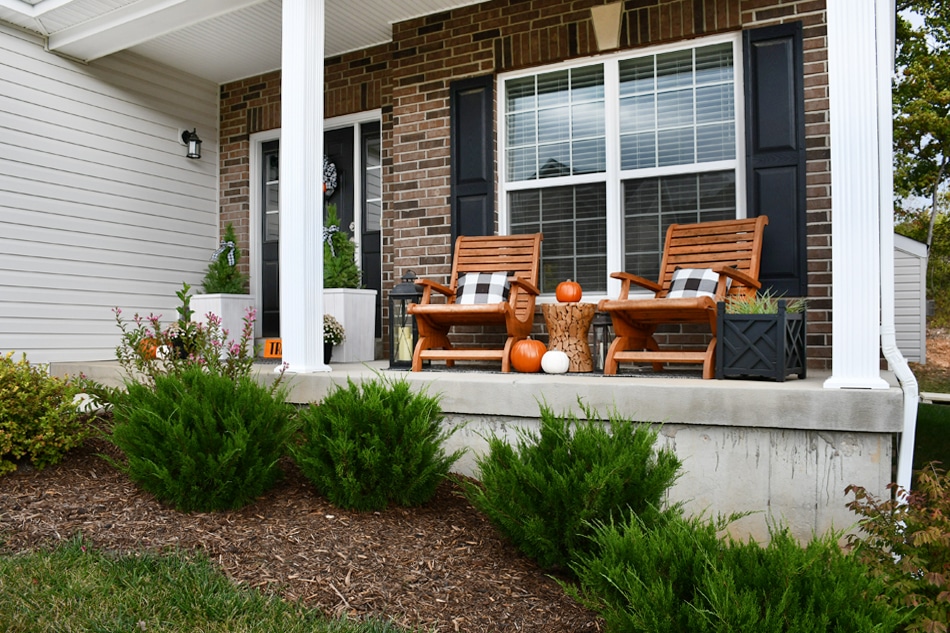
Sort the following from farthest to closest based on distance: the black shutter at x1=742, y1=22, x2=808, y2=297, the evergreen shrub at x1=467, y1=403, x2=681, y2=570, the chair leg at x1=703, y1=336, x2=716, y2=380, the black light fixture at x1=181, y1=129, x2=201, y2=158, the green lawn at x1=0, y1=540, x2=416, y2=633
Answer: the black light fixture at x1=181, y1=129, x2=201, y2=158 < the black shutter at x1=742, y1=22, x2=808, y2=297 < the chair leg at x1=703, y1=336, x2=716, y2=380 < the evergreen shrub at x1=467, y1=403, x2=681, y2=570 < the green lawn at x1=0, y1=540, x2=416, y2=633

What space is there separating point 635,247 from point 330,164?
2826mm

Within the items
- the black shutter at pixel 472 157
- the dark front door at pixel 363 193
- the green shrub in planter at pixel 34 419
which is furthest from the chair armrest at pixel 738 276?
the green shrub in planter at pixel 34 419

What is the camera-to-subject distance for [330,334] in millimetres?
4938

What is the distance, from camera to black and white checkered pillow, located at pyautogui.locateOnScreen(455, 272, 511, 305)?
456 cm

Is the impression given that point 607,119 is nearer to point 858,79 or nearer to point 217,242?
point 858,79

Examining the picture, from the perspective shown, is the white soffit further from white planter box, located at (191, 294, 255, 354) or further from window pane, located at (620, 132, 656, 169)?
white planter box, located at (191, 294, 255, 354)

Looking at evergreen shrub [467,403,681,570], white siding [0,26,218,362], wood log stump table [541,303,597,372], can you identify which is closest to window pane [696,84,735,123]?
wood log stump table [541,303,597,372]

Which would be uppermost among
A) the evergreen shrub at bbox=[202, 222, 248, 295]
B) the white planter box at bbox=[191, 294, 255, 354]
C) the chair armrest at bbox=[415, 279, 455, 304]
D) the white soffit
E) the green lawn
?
the white soffit

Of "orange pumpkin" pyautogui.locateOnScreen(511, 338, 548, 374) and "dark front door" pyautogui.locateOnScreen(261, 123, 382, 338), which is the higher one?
"dark front door" pyautogui.locateOnScreen(261, 123, 382, 338)

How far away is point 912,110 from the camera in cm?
1261

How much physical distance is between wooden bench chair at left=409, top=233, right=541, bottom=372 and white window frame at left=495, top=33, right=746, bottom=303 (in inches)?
16.7

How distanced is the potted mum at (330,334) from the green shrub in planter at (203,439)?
6.34 ft

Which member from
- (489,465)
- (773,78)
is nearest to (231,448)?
(489,465)

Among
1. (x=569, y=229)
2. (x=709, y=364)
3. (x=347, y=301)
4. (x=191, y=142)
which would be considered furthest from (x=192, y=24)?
(x=709, y=364)
